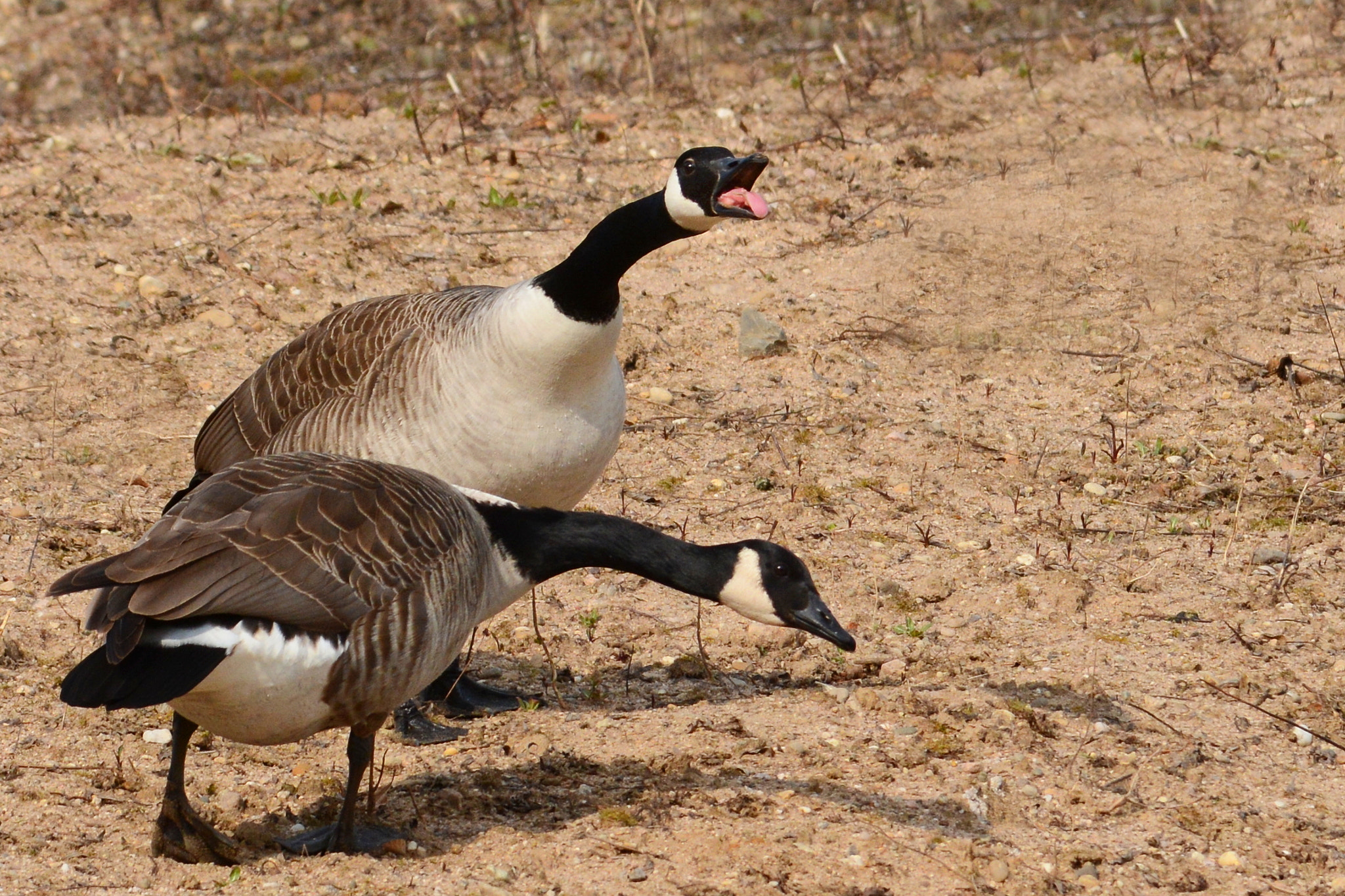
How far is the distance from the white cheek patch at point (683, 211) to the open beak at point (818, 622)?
124cm

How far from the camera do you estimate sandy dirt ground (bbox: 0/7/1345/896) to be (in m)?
3.93

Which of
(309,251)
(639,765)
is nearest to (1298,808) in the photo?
(639,765)

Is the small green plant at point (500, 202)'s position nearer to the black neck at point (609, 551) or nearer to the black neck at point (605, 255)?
the black neck at point (605, 255)

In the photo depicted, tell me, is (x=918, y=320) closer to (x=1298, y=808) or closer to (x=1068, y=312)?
(x=1068, y=312)

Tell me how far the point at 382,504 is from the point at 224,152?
6250 millimetres

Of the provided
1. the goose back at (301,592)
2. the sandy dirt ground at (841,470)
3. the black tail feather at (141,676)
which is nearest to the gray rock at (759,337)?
the sandy dirt ground at (841,470)

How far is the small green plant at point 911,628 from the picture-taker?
5078 millimetres

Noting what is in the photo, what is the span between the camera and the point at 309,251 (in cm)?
805

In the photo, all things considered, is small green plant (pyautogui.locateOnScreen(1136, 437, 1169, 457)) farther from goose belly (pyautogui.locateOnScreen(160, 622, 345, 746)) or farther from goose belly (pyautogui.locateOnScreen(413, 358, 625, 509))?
goose belly (pyautogui.locateOnScreen(160, 622, 345, 746))

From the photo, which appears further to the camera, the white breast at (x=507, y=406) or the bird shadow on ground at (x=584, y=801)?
→ the white breast at (x=507, y=406)

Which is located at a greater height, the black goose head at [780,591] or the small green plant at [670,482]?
the black goose head at [780,591]

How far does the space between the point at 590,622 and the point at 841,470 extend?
175 centimetres

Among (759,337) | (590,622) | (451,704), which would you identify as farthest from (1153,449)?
(451,704)

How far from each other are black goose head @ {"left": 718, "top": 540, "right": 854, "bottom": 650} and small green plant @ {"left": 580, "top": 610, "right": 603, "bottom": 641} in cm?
128
